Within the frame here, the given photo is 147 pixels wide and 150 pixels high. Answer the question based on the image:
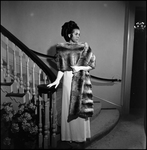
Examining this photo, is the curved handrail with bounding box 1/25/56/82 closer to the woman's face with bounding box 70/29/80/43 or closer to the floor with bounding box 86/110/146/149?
the woman's face with bounding box 70/29/80/43

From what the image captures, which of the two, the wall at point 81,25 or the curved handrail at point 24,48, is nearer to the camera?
the curved handrail at point 24,48

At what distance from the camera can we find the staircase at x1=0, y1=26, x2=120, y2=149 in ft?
6.17

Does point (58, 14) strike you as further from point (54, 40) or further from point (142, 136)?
point (142, 136)

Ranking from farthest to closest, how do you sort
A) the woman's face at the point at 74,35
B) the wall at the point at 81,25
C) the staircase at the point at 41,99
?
the wall at the point at 81,25
the staircase at the point at 41,99
the woman's face at the point at 74,35

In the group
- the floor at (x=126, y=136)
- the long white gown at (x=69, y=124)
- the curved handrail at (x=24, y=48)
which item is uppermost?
the curved handrail at (x=24, y=48)

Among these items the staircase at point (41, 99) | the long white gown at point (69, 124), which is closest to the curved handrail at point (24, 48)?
the staircase at point (41, 99)

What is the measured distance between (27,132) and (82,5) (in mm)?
2136

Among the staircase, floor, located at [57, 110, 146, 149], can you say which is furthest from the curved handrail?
floor, located at [57, 110, 146, 149]

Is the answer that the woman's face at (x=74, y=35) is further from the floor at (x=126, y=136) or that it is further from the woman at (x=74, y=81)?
the floor at (x=126, y=136)

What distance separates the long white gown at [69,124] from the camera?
178 centimetres

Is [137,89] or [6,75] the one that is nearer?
[6,75]

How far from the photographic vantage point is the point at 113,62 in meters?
3.02

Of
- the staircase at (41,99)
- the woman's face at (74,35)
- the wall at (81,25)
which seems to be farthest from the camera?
the wall at (81,25)

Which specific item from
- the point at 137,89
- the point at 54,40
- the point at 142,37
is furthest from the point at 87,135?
the point at 142,37
